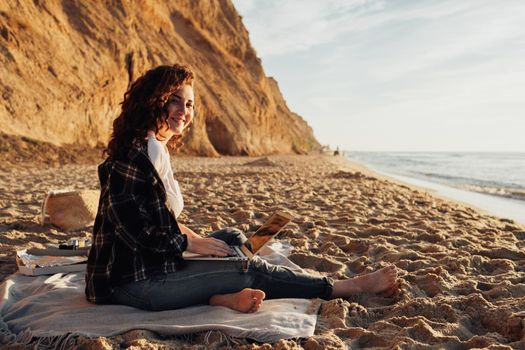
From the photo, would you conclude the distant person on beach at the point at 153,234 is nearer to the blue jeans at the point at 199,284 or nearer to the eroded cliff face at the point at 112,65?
the blue jeans at the point at 199,284

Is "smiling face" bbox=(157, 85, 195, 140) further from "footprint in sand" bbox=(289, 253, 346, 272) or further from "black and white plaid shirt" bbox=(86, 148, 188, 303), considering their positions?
"footprint in sand" bbox=(289, 253, 346, 272)

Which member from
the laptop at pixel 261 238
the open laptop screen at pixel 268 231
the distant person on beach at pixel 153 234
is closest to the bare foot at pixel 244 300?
the distant person on beach at pixel 153 234

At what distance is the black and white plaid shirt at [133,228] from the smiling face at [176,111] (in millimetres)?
274

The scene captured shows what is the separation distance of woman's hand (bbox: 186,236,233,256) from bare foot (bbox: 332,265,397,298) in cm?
76

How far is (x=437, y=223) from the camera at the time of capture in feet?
16.5

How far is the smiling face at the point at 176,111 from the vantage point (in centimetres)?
239

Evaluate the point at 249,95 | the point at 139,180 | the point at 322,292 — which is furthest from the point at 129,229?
the point at 249,95

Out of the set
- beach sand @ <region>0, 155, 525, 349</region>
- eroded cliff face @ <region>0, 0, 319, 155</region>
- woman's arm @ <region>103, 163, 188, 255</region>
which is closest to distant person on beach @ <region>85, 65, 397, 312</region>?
woman's arm @ <region>103, 163, 188, 255</region>

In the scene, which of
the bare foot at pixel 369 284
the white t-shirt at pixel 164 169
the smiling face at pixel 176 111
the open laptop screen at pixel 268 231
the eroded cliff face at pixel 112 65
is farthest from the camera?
the eroded cliff face at pixel 112 65

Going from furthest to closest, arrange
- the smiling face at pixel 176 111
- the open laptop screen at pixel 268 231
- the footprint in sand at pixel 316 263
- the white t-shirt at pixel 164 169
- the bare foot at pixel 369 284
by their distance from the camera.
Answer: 1. the footprint in sand at pixel 316 263
2. the bare foot at pixel 369 284
3. the open laptop screen at pixel 268 231
4. the smiling face at pixel 176 111
5. the white t-shirt at pixel 164 169

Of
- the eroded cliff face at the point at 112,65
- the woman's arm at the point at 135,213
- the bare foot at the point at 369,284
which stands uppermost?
the eroded cliff face at the point at 112,65

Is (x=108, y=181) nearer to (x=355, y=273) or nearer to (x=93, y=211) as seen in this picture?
(x=355, y=273)

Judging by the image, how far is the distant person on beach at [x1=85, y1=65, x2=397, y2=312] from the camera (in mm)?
2143

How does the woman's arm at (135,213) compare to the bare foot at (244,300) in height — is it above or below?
above
